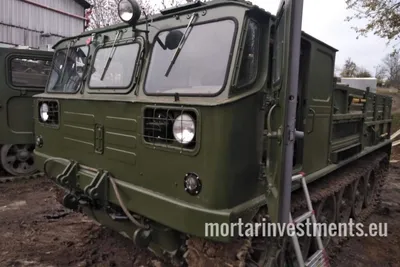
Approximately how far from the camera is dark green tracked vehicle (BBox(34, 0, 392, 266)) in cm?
224

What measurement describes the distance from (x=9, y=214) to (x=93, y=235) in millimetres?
1660

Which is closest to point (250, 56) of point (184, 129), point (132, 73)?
point (184, 129)

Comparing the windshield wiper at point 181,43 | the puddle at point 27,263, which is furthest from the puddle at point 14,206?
the windshield wiper at point 181,43

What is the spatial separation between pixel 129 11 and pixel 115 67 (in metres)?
0.57

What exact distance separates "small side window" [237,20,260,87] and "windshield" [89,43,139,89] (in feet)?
3.46

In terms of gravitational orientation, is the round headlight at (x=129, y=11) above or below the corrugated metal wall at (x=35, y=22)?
below

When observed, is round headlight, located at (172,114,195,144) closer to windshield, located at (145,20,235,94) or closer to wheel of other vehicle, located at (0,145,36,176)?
windshield, located at (145,20,235,94)

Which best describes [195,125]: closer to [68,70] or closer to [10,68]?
[68,70]

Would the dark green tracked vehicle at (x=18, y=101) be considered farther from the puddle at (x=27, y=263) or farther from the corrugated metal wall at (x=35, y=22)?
the corrugated metal wall at (x=35, y=22)

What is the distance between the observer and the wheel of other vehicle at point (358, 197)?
502cm

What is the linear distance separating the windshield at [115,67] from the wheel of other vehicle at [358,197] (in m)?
3.54

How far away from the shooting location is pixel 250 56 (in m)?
2.45

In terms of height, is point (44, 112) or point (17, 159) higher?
point (44, 112)

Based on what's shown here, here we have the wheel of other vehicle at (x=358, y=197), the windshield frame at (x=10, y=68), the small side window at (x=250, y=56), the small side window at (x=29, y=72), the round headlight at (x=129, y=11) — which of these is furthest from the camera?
the small side window at (x=29, y=72)
